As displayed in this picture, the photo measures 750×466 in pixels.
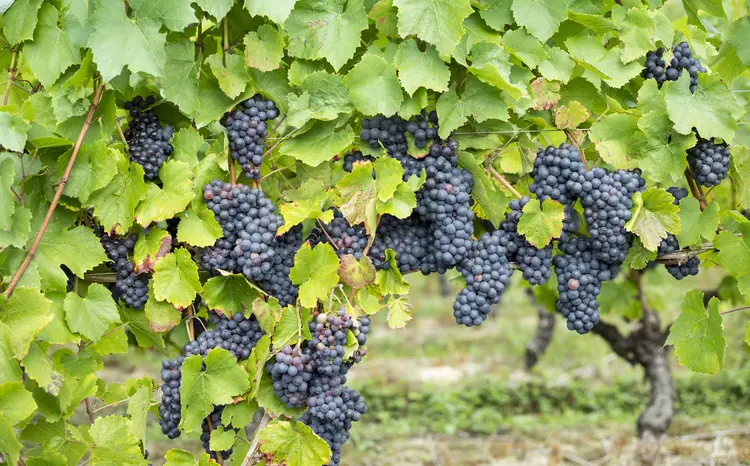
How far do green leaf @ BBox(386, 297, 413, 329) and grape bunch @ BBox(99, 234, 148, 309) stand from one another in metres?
0.79

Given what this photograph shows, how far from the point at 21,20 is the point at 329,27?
867 millimetres

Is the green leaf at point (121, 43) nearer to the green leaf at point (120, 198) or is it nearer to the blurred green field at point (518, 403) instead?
the green leaf at point (120, 198)

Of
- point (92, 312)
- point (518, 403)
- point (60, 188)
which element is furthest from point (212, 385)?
point (518, 403)

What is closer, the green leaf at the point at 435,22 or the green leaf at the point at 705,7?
the green leaf at the point at 435,22

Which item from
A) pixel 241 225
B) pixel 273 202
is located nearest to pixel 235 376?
pixel 241 225

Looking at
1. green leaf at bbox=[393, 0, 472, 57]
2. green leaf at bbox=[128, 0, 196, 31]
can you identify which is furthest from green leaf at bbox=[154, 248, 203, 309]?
green leaf at bbox=[393, 0, 472, 57]

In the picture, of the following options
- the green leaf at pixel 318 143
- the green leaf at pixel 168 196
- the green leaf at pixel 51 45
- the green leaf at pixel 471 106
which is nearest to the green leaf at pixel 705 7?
the green leaf at pixel 471 106

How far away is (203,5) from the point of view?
194cm

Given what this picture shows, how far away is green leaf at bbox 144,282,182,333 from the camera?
2.19 meters

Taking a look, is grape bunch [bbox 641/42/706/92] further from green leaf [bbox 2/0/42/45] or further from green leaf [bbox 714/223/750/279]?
green leaf [bbox 2/0/42/45]

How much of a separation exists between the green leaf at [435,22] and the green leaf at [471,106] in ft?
0.56

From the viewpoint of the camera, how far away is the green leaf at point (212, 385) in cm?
208

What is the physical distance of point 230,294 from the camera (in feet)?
7.14

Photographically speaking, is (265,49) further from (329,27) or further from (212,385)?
(212,385)
